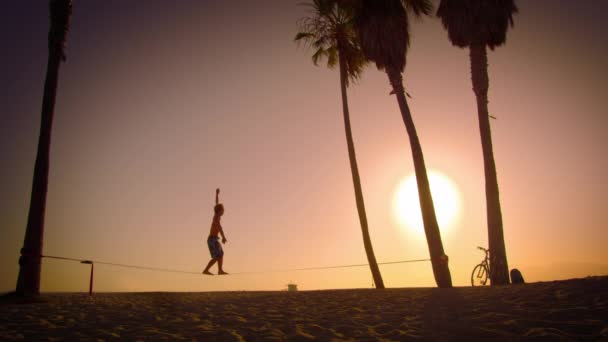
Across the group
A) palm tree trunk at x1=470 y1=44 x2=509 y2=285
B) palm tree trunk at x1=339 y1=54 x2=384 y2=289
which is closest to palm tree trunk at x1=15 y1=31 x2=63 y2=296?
palm tree trunk at x1=339 y1=54 x2=384 y2=289

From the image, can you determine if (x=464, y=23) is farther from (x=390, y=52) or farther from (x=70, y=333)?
(x=70, y=333)

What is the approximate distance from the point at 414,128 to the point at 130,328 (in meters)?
11.4

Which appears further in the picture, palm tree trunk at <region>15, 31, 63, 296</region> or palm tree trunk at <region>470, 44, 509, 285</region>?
palm tree trunk at <region>470, 44, 509, 285</region>

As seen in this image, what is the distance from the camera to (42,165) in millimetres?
10445

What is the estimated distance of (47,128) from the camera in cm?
1077

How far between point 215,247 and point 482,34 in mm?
12231

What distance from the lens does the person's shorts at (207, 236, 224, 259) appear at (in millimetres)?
12578

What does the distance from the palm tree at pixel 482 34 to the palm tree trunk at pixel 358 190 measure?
4.82m

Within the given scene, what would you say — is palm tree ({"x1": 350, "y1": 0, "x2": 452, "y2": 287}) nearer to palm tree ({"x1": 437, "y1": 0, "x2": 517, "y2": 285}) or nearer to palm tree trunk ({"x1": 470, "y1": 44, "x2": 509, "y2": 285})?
palm tree ({"x1": 437, "y1": 0, "x2": 517, "y2": 285})

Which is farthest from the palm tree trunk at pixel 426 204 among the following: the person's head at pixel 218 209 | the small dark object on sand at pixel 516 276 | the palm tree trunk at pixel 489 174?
the person's head at pixel 218 209

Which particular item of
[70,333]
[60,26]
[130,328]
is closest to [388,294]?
[130,328]

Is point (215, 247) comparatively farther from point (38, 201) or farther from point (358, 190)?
point (358, 190)

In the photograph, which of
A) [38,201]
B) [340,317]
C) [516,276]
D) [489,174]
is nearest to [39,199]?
[38,201]

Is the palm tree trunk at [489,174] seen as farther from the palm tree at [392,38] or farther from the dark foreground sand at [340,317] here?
the dark foreground sand at [340,317]
